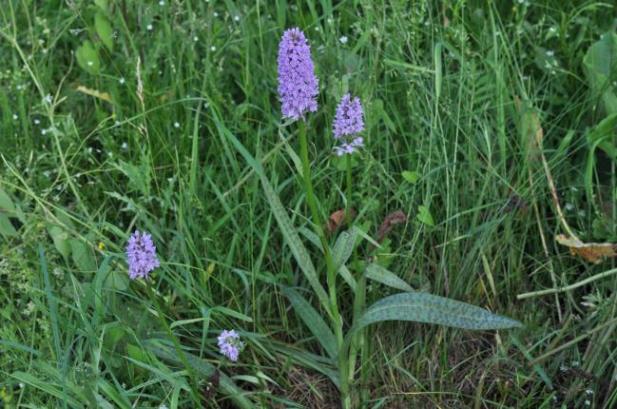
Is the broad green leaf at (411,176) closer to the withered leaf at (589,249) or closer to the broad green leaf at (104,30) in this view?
A: the withered leaf at (589,249)

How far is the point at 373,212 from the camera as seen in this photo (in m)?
2.54

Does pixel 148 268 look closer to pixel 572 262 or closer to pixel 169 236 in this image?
pixel 169 236

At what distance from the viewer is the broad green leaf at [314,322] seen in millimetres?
2266

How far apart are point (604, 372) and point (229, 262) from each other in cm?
98

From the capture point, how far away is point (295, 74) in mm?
1866

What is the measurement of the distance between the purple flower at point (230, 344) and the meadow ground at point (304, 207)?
5 centimetres

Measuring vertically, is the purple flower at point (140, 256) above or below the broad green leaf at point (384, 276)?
above

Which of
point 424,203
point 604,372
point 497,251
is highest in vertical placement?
point 424,203

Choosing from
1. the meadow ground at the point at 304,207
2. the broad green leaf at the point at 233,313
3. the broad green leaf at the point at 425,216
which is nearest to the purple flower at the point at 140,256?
the meadow ground at the point at 304,207

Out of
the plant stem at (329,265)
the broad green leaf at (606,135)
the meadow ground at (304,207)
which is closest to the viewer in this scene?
the plant stem at (329,265)

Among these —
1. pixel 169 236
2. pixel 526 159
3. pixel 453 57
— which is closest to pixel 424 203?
pixel 526 159

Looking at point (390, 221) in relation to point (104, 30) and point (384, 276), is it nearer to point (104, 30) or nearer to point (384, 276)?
point (384, 276)

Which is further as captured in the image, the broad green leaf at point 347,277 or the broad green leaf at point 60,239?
the broad green leaf at point 60,239

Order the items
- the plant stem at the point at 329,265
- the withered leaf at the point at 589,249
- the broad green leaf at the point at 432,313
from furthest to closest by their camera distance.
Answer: the withered leaf at the point at 589,249 → the broad green leaf at the point at 432,313 → the plant stem at the point at 329,265
